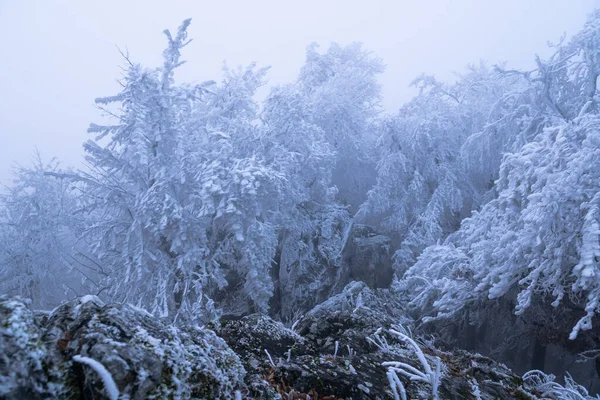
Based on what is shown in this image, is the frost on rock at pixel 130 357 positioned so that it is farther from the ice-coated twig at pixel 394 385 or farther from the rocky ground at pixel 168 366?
the ice-coated twig at pixel 394 385

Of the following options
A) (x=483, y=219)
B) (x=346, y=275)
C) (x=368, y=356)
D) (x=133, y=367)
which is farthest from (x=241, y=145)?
(x=133, y=367)

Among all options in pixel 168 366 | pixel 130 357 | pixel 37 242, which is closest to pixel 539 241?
pixel 168 366

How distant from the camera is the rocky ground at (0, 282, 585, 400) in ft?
4.35

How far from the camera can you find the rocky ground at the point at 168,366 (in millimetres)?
1325

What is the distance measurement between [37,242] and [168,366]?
14079 mm

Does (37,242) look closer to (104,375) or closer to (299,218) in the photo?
(299,218)

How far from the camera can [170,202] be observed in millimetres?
7746

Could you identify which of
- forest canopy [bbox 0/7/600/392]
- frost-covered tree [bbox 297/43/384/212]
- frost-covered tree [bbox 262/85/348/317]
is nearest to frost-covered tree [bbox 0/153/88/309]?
forest canopy [bbox 0/7/600/392]

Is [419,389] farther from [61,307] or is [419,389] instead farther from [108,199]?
[108,199]

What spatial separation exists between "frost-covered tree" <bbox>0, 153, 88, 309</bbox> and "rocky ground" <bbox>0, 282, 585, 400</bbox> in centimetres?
1021

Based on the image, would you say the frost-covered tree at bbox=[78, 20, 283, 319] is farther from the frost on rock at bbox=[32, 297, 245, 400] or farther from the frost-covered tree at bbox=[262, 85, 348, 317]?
the frost on rock at bbox=[32, 297, 245, 400]

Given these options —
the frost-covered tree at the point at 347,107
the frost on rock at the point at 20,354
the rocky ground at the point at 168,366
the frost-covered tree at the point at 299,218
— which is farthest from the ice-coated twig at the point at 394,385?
the frost-covered tree at the point at 347,107

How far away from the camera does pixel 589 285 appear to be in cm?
476

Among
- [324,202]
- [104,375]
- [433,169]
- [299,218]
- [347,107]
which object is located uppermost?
[347,107]
